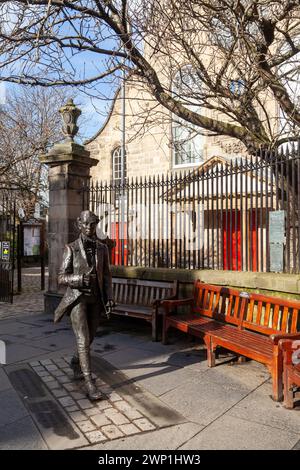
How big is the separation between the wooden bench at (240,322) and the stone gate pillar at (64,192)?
305cm

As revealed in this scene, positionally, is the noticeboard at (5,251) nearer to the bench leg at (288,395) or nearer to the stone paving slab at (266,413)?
the stone paving slab at (266,413)

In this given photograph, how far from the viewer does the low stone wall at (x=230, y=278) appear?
593 centimetres

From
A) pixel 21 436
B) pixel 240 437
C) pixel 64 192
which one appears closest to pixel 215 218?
pixel 64 192

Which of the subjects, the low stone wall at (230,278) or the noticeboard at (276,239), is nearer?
the low stone wall at (230,278)

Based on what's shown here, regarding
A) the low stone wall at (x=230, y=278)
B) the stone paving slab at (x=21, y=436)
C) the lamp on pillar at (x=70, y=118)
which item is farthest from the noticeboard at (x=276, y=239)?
the lamp on pillar at (x=70, y=118)

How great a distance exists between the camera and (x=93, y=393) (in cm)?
425

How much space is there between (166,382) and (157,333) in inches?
77.8

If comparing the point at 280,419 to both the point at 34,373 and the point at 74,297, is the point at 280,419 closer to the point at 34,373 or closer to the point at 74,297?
the point at 74,297

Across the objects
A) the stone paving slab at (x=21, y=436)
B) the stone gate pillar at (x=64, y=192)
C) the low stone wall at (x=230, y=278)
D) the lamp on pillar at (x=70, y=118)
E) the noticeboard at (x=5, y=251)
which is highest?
the lamp on pillar at (x=70, y=118)

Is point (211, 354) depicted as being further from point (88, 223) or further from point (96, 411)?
point (88, 223)

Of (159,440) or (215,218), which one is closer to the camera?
(159,440)

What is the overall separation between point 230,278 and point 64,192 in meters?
4.17

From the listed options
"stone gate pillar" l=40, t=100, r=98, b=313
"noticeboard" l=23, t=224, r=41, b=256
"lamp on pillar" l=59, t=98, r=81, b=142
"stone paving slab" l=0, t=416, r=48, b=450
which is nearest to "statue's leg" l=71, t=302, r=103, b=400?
Result: "stone paving slab" l=0, t=416, r=48, b=450
